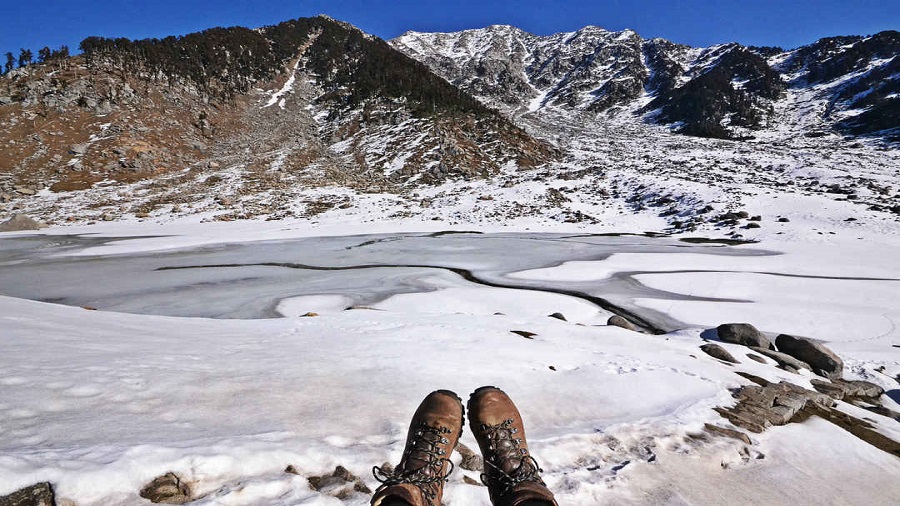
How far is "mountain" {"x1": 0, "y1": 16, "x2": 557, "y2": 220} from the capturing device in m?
31.2

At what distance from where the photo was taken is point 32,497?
1.63 metres

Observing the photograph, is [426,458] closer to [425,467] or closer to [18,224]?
[425,467]

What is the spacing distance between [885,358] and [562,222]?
18545 millimetres

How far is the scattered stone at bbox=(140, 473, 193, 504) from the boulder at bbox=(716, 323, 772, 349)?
775 centimetres

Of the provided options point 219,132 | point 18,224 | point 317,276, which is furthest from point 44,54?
point 317,276

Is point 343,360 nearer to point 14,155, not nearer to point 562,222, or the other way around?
point 562,222

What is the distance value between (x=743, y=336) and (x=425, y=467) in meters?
6.59

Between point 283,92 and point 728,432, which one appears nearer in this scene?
point 728,432

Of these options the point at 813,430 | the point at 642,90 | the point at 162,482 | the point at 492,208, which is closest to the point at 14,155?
the point at 492,208

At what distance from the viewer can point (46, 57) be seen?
46.9 meters

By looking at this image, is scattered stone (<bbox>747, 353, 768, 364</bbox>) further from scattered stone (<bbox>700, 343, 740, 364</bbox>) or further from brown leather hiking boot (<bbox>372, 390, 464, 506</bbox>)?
brown leather hiking boot (<bbox>372, 390, 464, 506</bbox>)

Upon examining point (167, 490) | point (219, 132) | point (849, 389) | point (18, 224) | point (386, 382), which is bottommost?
point (849, 389)

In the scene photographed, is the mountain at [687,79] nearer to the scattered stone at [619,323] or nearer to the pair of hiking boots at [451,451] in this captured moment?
the scattered stone at [619,323]

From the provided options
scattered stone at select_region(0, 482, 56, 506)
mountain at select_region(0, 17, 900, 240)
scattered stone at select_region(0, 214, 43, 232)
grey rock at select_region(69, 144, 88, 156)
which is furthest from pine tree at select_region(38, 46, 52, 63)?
scattered stone at select_region(0, 482, 56, 506)
